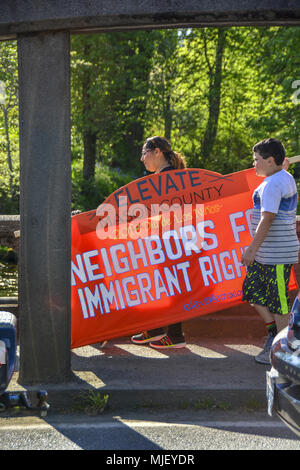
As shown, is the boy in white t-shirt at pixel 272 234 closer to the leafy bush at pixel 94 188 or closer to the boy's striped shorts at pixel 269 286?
the boy's striped shorts at pixel 269 286

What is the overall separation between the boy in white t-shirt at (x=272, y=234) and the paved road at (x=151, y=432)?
45.4 inches

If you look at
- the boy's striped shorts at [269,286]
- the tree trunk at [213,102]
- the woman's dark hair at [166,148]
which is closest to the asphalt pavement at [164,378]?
the boy's striped shorts at [269,286]

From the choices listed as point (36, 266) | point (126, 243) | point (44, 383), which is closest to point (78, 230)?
point (126, 243)

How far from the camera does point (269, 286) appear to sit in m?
5.44

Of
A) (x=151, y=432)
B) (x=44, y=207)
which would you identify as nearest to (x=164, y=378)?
(x=151, y=432)

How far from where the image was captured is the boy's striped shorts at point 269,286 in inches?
211

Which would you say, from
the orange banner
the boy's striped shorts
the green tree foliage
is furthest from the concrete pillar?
the green tree foliage

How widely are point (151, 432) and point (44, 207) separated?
191 cm

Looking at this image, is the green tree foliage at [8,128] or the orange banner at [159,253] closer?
the orange banner at [159,253]

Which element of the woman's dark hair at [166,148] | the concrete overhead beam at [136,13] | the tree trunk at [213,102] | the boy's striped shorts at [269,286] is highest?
the tree trunk at [213,102]

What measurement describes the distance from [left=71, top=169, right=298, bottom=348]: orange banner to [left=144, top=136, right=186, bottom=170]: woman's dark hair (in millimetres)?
136

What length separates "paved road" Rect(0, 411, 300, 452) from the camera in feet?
13.3

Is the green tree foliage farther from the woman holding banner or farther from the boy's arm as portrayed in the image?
the boy's arm

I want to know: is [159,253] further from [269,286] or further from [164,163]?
[269,286]
